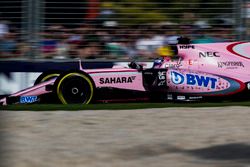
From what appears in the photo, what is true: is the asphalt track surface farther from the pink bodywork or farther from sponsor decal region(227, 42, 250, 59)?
sponsor decal region(227, 42, 250, 59)

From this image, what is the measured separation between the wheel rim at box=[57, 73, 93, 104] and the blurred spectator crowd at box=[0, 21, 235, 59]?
2415 millimetres

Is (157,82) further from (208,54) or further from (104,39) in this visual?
(104,39)

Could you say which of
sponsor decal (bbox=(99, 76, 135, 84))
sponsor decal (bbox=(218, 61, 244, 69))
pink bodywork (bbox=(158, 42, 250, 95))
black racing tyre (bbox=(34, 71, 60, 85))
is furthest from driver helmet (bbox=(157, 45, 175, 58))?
black racing tyre (bbox=(34, 71, 60, 85))

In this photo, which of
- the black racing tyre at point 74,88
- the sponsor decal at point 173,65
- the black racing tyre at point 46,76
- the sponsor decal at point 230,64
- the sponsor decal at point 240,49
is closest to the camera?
the black racing tyre at point 74,88

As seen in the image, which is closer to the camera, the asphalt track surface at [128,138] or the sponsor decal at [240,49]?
the asphalt track surface at [128,138]

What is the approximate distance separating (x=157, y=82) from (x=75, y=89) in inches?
55.2

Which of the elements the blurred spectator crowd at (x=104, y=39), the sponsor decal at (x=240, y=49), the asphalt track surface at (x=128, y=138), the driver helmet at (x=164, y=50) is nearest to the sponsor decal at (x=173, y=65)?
the sponsor decal at (x=240, y=49)

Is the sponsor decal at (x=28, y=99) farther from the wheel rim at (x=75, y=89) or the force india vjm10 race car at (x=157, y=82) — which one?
the wheel rim at (x=75, y=89)

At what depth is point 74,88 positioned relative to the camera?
11.0 meters

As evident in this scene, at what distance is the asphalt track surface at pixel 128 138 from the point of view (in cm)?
600

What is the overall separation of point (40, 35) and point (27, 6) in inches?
26.4

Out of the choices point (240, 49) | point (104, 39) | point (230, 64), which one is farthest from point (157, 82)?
point (104, 39)

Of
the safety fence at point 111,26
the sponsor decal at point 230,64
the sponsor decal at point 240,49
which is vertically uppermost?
the safety fence at point 111,26

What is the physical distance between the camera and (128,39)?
45.0ft
